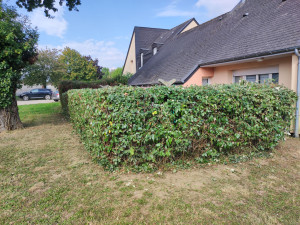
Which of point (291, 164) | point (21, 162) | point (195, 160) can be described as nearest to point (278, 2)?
point (291, 164)

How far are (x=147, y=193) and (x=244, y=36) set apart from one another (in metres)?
9.27

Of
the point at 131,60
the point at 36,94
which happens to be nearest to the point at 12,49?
the point at 131,60

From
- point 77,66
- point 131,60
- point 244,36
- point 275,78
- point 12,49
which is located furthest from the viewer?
point 77,66

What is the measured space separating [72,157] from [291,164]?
17.0 ft

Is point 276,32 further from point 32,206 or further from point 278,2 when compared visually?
point 32,206

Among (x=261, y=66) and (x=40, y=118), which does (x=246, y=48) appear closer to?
(x=261, y=66)

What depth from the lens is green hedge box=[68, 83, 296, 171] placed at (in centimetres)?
364

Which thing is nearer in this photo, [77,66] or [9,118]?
[9,118]

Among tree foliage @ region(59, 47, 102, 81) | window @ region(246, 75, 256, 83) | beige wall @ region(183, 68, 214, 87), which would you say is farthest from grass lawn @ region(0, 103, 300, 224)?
tree foliage @ region(59, 47, 102, 81)

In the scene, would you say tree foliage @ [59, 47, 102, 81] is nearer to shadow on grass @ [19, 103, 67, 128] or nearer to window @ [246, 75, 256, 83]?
shadow on grass @ [19, 103, 67, 128]

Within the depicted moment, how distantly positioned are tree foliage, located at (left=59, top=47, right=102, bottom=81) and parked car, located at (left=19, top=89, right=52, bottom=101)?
448 cm

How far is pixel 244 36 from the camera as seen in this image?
940 centimetres

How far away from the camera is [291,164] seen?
436 centimetres

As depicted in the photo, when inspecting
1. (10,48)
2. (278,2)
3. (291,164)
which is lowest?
(291,164)
